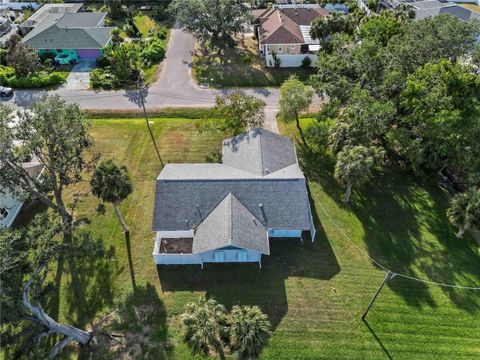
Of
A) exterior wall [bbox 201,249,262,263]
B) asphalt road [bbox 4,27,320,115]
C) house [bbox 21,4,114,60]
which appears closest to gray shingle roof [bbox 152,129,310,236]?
exterior wall [bbox 201,249,262,263]

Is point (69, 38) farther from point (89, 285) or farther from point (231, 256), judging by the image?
point (231, 256)

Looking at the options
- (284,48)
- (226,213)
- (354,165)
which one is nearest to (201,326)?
(226,213)

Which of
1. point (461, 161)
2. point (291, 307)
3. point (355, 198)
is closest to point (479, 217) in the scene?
point (461, 161)

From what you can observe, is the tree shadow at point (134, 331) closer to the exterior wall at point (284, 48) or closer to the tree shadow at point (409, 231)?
the tree shadow at point (409, 231)

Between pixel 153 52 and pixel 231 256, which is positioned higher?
pixel 153 52

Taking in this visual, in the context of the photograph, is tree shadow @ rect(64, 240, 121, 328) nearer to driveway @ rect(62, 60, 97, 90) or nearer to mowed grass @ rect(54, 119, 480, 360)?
mowed grass @ rect(54, 119, 480, 360)

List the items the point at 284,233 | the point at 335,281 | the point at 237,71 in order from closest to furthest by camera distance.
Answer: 1. the point at 335,281
2. the point at 284,233
3. the point at 237,71

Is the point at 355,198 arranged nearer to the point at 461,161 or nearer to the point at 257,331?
the point at 461,161
